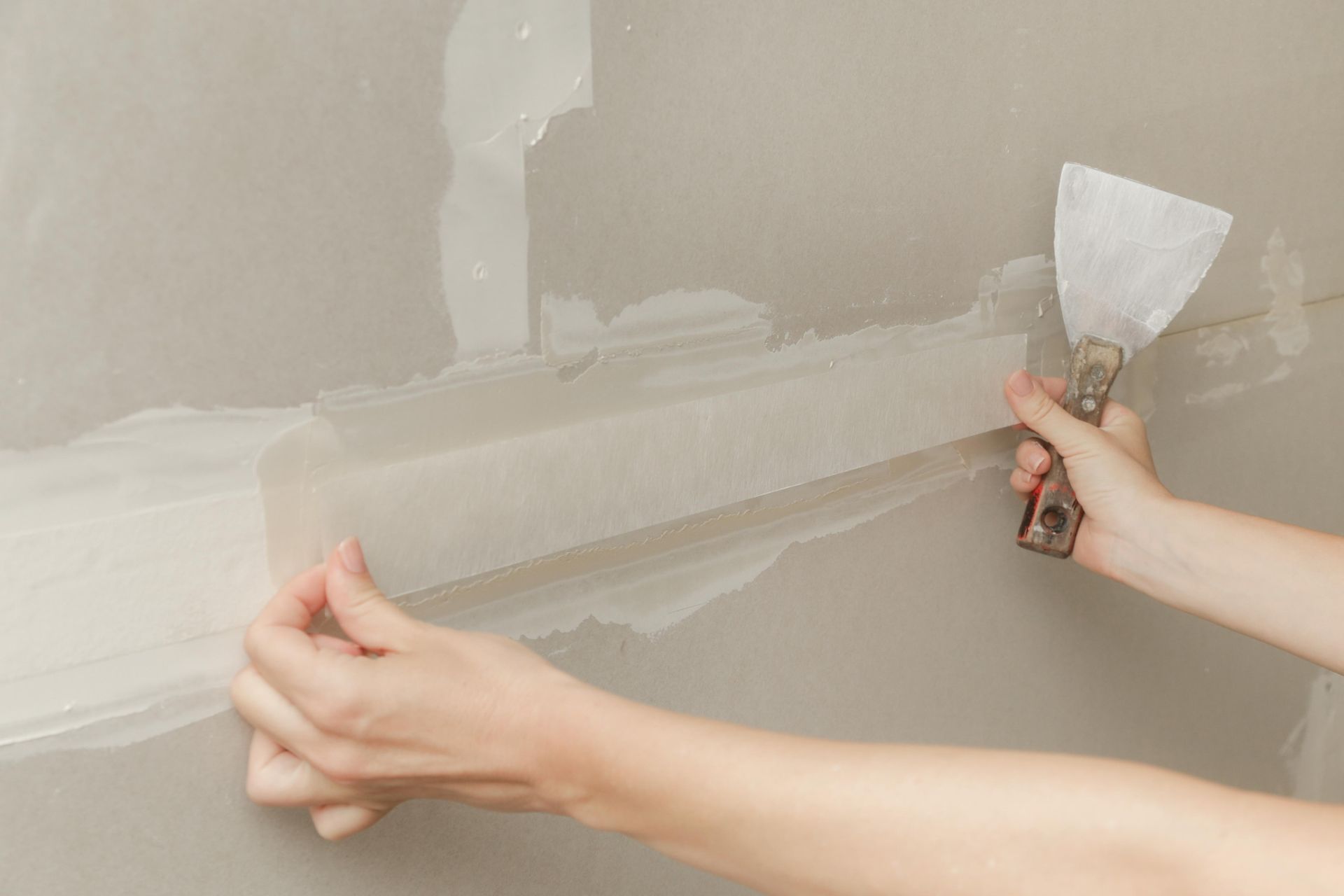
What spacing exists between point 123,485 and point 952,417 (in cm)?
88

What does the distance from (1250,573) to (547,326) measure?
844mm

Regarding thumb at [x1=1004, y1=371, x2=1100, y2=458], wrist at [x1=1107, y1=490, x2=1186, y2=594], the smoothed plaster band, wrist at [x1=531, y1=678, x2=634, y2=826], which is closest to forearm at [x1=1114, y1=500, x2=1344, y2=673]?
wrist at [x1=1107, y1=490, x2=1186, y2=594]

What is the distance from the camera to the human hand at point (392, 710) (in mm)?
703

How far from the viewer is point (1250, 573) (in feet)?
3.81

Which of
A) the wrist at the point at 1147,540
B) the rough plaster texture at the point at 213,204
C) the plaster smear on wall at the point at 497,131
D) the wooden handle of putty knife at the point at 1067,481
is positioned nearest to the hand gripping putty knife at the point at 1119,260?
the wooden handle of putty knife at the point at 1067,481

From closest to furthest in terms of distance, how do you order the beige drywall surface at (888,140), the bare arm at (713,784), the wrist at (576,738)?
the bare arm at (713,784), the wrist at (576,738), the beige drywall surface at (888,140)

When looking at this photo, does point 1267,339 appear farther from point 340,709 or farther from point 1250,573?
point 340,709

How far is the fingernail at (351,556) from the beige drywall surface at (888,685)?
5.9 inches

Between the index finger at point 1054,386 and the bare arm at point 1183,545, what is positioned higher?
the index finger at point 1054,386

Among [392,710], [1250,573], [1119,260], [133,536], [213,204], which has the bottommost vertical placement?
[1250,573]

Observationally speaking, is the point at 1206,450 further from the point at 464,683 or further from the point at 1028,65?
the point at 464,683

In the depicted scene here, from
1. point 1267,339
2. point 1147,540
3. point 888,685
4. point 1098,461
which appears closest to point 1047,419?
point 1098,461

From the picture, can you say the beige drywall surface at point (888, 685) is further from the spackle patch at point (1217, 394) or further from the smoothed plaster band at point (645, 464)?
the smoothed plaster band at point (645, 464)

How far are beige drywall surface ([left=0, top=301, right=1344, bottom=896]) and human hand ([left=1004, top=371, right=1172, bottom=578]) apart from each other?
114 mm
